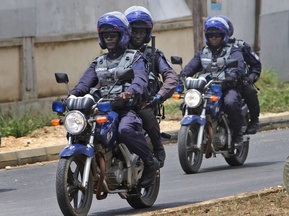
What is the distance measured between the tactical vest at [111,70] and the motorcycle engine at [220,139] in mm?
4019

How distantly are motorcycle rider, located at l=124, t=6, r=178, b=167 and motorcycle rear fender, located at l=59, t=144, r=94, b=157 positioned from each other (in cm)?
110

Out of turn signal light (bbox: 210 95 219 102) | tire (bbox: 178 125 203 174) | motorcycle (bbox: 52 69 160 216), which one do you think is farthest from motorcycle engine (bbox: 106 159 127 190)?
turn signal light (bbox: 210 95 219 102)

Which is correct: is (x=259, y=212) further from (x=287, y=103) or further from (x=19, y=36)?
(x=287, y=103)

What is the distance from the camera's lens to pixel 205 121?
14062 mm

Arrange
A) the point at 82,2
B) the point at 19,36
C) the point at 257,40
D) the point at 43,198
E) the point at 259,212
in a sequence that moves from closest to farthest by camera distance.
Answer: the point at 259,212 → the point at 43,198 → the point at 19,36 → the point at 82,2 → the point at 257,40

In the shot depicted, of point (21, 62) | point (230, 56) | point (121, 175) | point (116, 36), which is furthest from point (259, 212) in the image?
point (21, 62)

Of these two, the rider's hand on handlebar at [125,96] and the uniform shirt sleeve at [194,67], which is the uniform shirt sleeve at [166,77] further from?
the uniform shirt sleeve at [194,67]

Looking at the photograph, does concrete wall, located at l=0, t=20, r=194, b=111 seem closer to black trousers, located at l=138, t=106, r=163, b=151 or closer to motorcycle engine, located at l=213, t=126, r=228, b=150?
motorcycle engine, located at l=213, t=126, r=228, b=150

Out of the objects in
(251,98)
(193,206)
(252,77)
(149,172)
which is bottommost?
(193,206)

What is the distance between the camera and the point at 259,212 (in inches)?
359

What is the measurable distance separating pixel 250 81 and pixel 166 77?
13.0ft

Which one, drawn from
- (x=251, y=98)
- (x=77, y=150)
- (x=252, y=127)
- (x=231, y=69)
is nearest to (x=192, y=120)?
(x=231, y=69)

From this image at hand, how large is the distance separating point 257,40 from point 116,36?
16.7m

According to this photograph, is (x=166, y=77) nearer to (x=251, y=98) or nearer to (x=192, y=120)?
(x=192, y=120)
